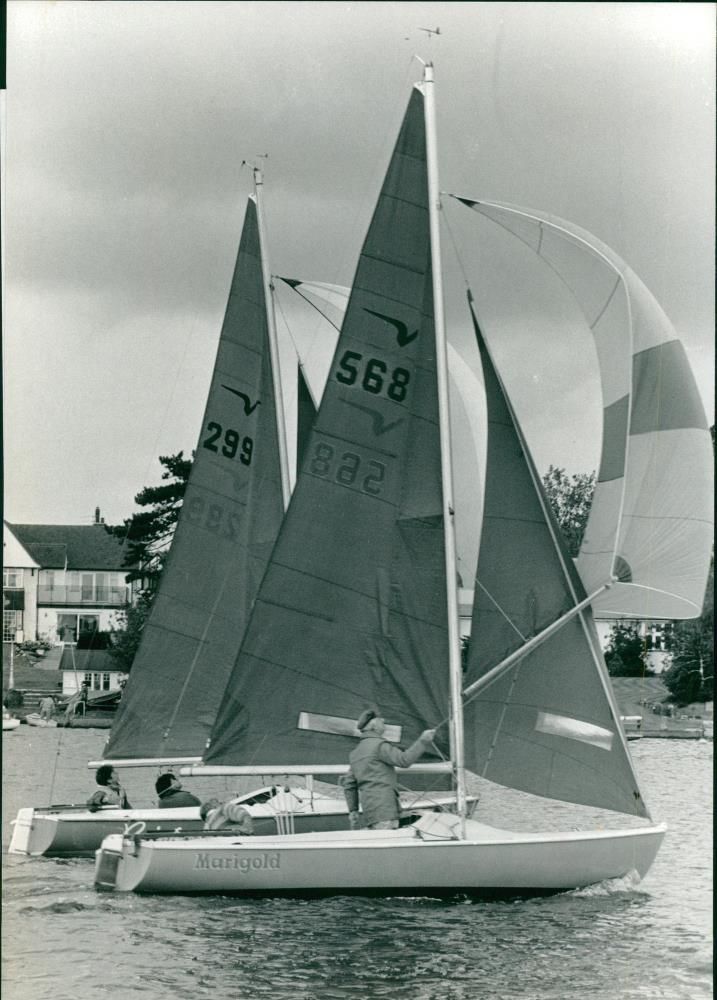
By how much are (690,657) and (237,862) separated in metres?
9.88

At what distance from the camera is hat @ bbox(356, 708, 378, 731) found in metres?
13.0

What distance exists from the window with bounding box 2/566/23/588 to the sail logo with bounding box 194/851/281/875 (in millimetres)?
3924

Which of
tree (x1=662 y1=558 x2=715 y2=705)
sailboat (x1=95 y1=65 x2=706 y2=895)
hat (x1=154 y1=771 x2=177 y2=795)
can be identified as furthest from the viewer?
tree (x1=662 y1=558 x2=715 y2=705)

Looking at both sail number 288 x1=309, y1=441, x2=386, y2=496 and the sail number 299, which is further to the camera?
the sail number 299

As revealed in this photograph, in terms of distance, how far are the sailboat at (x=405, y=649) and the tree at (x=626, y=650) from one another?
347 cm

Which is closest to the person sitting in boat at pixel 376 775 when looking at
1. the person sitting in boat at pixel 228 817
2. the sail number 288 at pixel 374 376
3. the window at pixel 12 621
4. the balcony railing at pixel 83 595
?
the person sitting in boat at pixel 228 817

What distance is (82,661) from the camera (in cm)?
1875

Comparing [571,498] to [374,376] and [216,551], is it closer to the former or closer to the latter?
[216,551]

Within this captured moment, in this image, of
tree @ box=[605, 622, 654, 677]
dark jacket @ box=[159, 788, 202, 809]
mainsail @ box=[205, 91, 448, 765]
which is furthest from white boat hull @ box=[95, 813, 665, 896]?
tree @ box=[605, 622, 654, 677]

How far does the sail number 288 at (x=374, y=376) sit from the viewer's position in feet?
44.6

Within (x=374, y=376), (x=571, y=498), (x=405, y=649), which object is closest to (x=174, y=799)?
(x=405, y=649)

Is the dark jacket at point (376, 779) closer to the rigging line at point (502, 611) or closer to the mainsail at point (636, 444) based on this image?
the rigging line at point (502, 611)

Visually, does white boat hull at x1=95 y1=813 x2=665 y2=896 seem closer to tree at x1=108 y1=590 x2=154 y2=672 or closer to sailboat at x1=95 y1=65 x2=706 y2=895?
sailboat at x1=95 y1=65 x2=706 y2=895

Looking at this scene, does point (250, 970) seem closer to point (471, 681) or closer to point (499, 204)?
point (471, 681)
